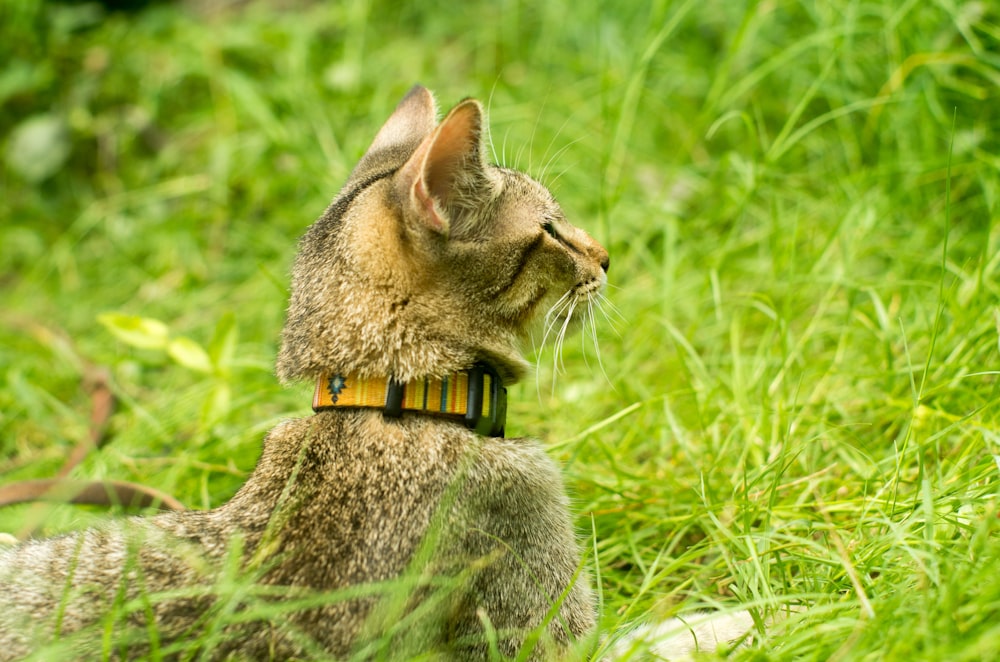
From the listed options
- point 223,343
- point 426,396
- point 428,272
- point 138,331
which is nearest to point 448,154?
point 428,272

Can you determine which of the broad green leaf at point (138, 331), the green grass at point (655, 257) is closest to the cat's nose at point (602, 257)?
the green grass at point (655, 257)

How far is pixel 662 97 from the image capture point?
4.22 m

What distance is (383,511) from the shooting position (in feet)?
6.33

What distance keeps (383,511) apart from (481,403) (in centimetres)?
36

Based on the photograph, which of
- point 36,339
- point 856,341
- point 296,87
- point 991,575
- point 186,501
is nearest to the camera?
point 991,575

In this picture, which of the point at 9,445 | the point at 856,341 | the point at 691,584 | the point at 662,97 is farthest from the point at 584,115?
the point at 9,445

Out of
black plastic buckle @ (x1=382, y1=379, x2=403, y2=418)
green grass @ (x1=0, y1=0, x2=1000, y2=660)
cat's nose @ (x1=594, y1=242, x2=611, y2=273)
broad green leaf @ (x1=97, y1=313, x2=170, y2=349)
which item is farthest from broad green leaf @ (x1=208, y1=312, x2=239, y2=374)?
cat's nose @ (x1=594, y1=242, x2=611, y2=273)

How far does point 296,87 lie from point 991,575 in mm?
3926

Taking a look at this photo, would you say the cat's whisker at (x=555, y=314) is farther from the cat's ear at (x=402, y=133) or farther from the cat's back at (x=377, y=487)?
the cat's ear at (x=402, y=133)

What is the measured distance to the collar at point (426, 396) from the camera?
80.0 inches

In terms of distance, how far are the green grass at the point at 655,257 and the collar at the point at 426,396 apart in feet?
1.82

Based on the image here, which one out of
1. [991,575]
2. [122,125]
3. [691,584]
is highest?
[122,125]

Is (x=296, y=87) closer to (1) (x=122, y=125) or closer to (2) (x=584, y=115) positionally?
(1) (x=122, y=125)

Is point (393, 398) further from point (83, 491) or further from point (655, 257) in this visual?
point (655, 257)
